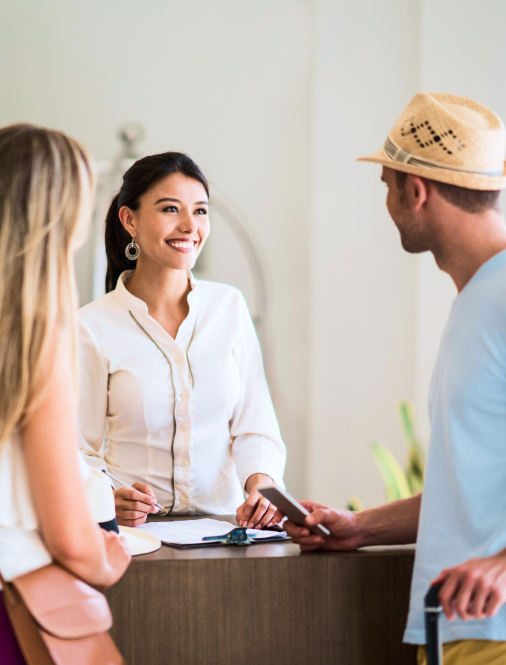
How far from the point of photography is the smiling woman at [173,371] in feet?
5.79

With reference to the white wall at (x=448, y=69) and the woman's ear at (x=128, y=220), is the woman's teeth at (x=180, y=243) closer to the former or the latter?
the woman's ear at (x=128, y=220)

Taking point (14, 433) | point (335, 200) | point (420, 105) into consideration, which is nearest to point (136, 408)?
point (14, 433)

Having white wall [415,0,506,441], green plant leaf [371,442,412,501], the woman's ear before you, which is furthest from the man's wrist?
white wall [415,0,506,441]

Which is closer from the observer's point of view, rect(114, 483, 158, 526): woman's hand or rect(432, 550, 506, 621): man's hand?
rect(432, 550, 506, 621): man's hand

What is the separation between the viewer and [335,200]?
11.6 ft

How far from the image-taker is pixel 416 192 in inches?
46.1

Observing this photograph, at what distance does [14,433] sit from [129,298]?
3.28 ft

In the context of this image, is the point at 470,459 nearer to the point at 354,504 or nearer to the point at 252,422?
the point at 252,422

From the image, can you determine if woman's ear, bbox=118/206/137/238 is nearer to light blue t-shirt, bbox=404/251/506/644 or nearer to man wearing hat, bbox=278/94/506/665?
man wearing hat, bbox=278/94/506/665

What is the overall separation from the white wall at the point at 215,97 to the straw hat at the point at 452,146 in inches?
94.4

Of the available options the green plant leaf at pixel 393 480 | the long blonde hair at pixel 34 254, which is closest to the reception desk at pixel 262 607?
the long blonde hair at pixel 34 254

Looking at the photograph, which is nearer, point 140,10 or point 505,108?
point 505,108

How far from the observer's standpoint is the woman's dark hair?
6.16ft

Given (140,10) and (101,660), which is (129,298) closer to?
(101,660)
